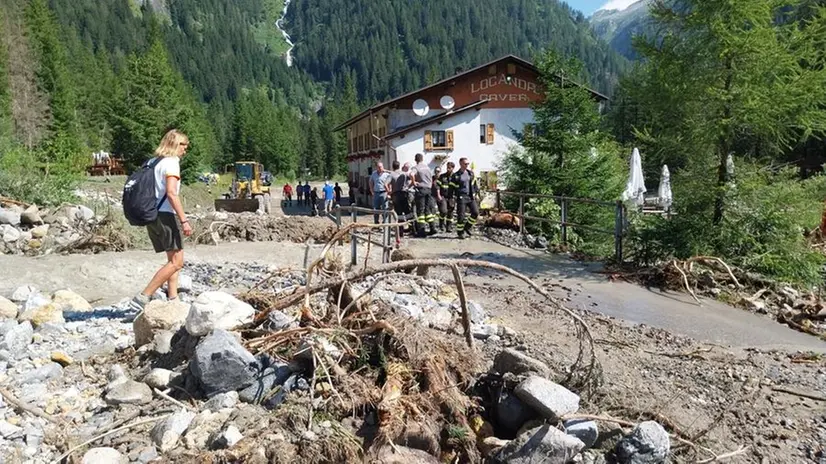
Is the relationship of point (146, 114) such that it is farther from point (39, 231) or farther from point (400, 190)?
point (400, 190)

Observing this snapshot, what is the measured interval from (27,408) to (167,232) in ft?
8.24

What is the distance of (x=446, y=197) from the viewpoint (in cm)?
1466

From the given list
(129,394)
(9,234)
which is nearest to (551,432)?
(129,394)

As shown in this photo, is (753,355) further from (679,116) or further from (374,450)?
(679,116)

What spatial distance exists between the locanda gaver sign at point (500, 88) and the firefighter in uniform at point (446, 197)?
70.9 ft

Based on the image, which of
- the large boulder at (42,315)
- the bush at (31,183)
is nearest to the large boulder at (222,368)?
the large boulder at (42,315)

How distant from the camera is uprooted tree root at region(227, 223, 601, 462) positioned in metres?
3.74

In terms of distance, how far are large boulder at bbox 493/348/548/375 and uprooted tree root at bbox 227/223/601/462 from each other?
0.18 meters

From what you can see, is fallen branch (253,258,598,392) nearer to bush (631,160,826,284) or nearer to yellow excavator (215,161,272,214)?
bush (631,160,826,284)

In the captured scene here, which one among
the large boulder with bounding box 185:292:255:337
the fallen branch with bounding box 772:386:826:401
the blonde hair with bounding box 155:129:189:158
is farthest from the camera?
the blonde hair with bounding box 155:129:189:158

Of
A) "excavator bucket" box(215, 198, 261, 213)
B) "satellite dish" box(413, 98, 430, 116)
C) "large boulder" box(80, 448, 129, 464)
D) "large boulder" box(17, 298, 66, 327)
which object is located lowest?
"large boulder" box(80, 448, 129, 464)

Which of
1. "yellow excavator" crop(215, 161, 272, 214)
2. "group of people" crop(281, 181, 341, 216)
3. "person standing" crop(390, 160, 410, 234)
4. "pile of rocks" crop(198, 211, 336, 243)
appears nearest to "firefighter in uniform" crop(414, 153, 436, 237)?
"person standing" crop(390, 160, 410, 234)

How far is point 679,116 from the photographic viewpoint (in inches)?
412

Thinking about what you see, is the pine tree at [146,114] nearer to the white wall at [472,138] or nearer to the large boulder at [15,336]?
the white wall at [472,138]
